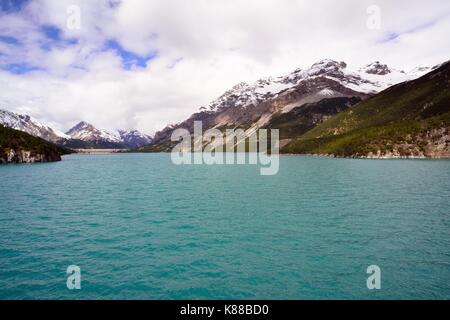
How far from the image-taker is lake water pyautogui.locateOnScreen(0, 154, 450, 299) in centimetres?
3023

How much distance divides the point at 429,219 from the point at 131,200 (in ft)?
196

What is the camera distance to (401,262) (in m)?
35.5

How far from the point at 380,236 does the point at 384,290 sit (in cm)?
1703

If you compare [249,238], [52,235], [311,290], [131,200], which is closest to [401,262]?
[311,290]

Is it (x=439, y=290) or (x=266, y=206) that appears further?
(x=266, y=206)

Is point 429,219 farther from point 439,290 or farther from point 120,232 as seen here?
point 120,232

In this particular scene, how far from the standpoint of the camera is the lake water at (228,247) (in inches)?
1190

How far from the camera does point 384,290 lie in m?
29.5

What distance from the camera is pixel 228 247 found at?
41.8 meters

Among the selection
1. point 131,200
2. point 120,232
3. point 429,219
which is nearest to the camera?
point 120,232

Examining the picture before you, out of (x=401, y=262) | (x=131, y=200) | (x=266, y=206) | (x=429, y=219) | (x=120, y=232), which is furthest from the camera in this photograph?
(x=131, y=200)
